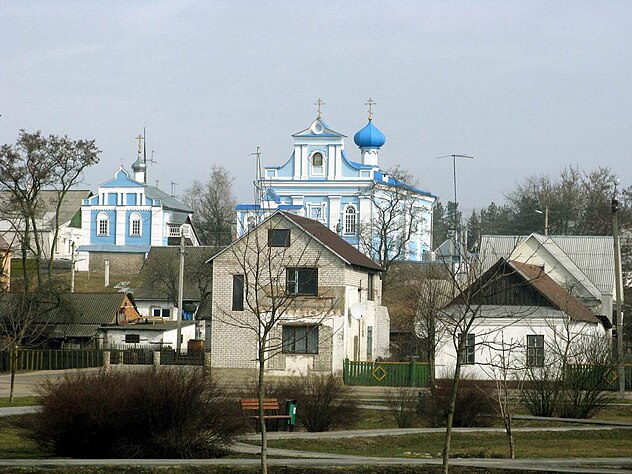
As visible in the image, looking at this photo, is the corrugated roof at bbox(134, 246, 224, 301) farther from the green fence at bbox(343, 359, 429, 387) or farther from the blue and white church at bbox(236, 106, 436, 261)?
the green fence at bbox(343, 359, 429, 387)

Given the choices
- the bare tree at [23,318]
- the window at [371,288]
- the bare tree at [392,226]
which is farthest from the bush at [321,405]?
the bare tree at [392,226]

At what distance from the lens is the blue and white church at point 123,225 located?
319ft

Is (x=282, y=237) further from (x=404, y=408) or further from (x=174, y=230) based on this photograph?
(x=174, y=230)

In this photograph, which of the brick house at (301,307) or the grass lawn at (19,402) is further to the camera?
the brick house at (301,307)

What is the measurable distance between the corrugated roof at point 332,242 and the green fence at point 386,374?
4596mm

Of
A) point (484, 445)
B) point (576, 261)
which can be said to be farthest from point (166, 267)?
point (484, 445)

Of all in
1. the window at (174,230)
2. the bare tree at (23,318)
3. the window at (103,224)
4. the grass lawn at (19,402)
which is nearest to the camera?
the grass lawn at (19,402)

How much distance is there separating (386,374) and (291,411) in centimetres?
1922

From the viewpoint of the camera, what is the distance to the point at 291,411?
2783 cm

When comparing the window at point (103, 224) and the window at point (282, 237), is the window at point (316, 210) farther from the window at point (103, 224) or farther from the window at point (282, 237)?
the window at point (282, 237)

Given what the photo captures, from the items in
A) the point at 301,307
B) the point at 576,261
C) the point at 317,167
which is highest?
the point at 317,167

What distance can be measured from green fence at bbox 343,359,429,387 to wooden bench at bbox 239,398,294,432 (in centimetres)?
1753

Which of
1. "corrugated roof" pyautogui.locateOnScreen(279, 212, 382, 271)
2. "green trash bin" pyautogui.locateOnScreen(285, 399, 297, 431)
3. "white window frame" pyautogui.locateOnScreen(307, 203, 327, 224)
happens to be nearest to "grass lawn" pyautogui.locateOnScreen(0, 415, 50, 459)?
"green trash bin" pyautogui.locateOnScreen(285, 399, 297, 431)

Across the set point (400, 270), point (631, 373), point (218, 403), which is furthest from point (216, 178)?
point (218, 403)
